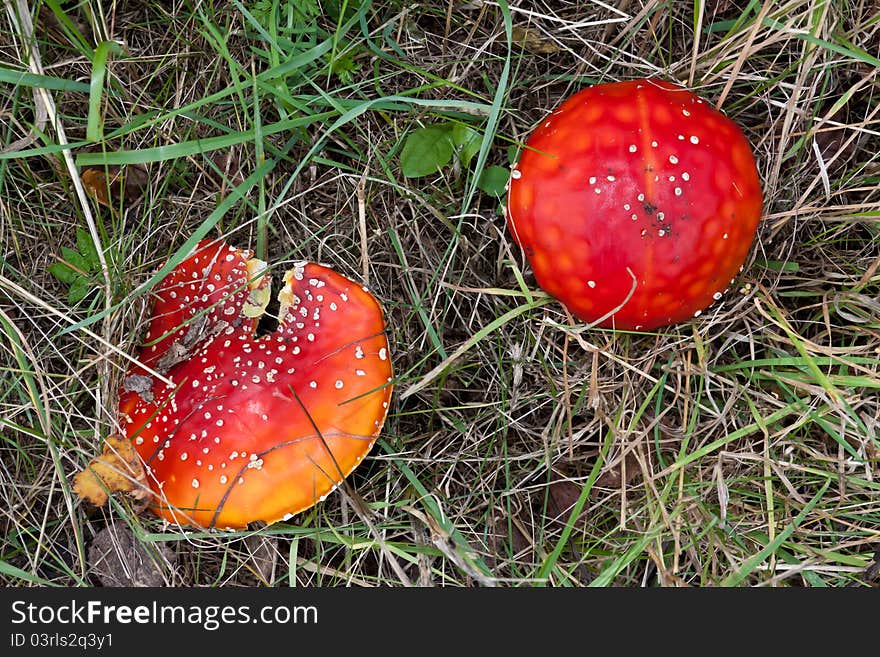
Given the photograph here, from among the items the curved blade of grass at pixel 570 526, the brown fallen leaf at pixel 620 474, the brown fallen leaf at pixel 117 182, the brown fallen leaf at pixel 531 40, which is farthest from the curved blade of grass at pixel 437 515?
the brown fallen leaf at pixel 531 40

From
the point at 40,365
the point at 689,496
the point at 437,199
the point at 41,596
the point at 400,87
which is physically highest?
the point at 400,87

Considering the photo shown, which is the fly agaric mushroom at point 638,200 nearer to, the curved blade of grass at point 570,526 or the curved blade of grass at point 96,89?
the curved blade of grass at point 570,526

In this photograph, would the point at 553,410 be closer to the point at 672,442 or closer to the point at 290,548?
the point at 672,442

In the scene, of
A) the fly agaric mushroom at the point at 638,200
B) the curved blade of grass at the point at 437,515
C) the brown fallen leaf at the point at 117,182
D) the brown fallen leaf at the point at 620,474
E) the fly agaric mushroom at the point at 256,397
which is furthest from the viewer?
the brown fallen leaf at the point at 117,182

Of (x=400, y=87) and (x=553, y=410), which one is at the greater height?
(x=400, y=87)

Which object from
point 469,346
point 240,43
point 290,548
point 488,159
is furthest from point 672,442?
point 240,43

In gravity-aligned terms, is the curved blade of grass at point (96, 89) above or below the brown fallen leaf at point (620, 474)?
above
